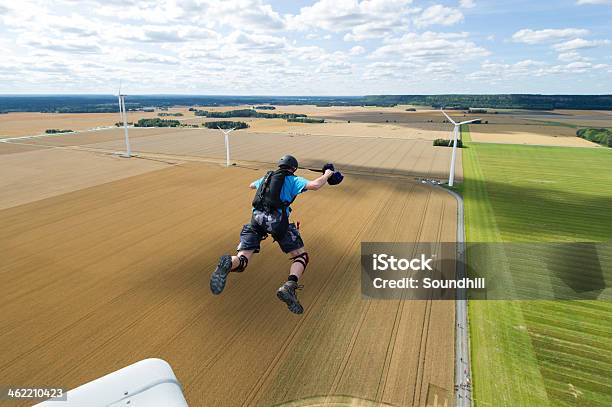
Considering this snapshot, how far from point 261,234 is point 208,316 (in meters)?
4.32

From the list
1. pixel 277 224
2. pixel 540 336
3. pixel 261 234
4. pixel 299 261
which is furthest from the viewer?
pixel 540 336

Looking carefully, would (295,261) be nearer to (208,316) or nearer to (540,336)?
(208,316)

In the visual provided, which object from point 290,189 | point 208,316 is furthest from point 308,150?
point 290,189

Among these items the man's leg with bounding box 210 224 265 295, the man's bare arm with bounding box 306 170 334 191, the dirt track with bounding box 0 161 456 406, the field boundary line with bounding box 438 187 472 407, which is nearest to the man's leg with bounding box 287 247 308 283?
the man's leg with bounding box 210 224 265 295

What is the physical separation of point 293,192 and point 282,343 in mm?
5587

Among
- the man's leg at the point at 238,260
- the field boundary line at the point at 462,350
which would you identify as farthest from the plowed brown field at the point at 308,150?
the man's leg at the point at 238,260

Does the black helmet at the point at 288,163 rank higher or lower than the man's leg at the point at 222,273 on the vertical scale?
higher

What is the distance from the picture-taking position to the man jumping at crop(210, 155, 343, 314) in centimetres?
1066

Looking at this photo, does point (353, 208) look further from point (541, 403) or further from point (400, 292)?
point (541, 403)

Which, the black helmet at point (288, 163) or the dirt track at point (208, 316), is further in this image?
the black helmet at point (288, 163)

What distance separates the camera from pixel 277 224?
1121cm

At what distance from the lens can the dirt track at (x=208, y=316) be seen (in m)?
10.1

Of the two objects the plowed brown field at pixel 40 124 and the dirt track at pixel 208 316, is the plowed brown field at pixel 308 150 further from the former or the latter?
the dirt track at pixel 208 316

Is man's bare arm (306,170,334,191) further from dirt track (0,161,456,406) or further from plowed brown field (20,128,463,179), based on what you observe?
plowed brown field (20,128,463,179)
